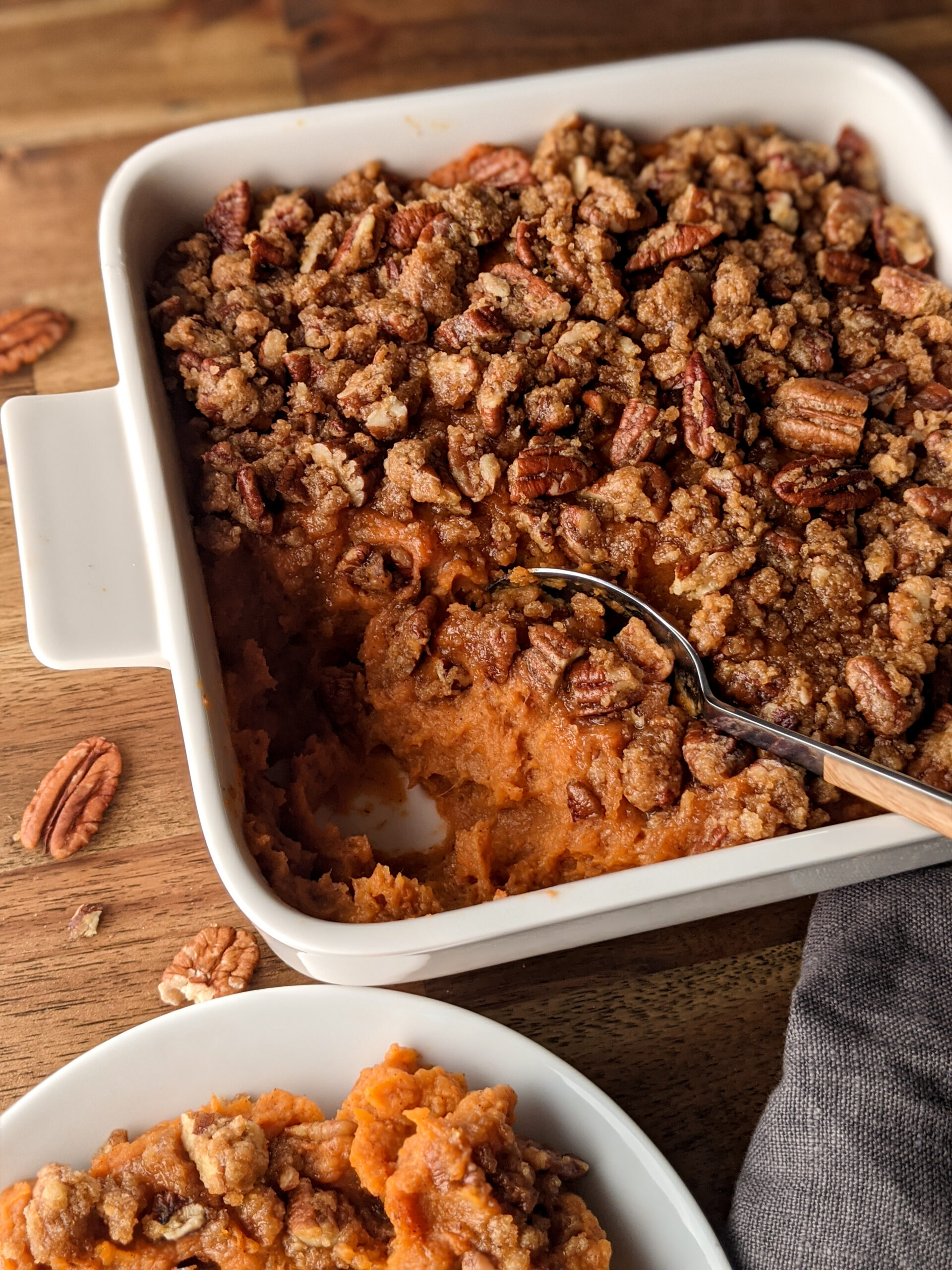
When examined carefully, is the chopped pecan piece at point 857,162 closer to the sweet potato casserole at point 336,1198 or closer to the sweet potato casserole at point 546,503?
the sweet potato casserole at point 546,503

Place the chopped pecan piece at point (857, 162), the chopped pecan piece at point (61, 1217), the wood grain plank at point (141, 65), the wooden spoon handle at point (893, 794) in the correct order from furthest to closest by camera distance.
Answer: the wood grain plank at point (141, 65), the chopped pecan piece at point (857, 162), the chopped pecan piece at point (61, 1217), the wooden spoon handle at point (893, 794)

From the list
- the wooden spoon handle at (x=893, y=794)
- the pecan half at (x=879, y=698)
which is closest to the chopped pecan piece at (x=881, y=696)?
the pecan half at (x=879, y=698)

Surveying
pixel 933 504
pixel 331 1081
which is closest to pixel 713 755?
pixel 933 504

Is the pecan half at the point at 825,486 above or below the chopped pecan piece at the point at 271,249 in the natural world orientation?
below

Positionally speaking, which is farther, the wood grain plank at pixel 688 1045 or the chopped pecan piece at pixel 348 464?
the wood grain plank at pixel 688 1045

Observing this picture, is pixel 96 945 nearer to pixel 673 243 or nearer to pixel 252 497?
pixel 252 497

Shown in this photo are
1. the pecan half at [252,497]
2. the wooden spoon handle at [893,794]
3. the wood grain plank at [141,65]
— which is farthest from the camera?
the wood grain plank at [141,65]
